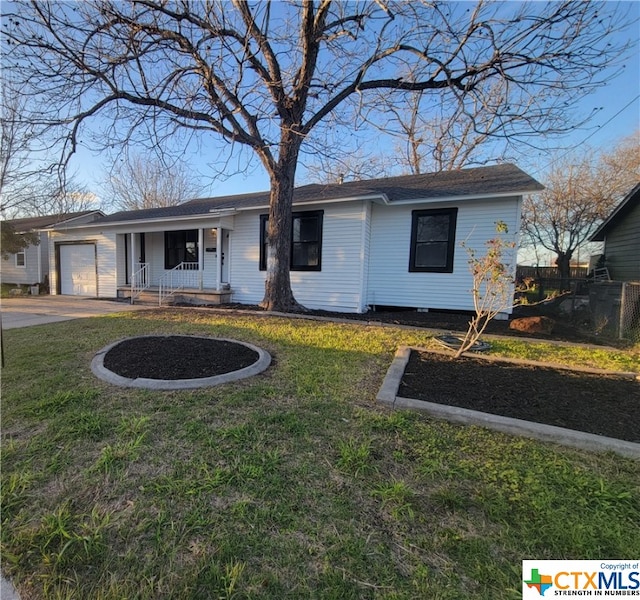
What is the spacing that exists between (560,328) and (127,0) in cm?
1040

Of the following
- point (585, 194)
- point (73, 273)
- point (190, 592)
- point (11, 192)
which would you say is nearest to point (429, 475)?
point (190, 592)

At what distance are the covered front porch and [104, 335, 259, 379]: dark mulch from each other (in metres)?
5.29

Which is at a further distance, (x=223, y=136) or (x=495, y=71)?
(x=223, y=136)

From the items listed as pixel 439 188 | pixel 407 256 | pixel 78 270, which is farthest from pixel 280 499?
pixel 78 270

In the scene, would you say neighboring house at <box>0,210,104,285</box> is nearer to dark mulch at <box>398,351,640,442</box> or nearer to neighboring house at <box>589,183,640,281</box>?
dark mulch at <box>398,351,640,442</box>

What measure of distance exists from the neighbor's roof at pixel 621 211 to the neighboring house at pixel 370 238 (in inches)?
133

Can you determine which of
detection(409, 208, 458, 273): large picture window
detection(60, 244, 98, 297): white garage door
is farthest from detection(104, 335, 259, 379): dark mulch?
detection(60, 244, 98, 297): white garage door

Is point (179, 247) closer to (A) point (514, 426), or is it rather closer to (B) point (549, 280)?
(A) point (514, 426)

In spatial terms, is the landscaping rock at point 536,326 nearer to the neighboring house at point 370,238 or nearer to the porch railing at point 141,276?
the neighboring house at point 370,238

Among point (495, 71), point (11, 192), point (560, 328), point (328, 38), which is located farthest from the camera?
point (11, 192)

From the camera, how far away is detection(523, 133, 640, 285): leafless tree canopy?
15.9 m

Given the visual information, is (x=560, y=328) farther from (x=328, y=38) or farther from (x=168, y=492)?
(x=168, y=492)

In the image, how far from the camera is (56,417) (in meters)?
2.68

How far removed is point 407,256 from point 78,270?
42.9ft
